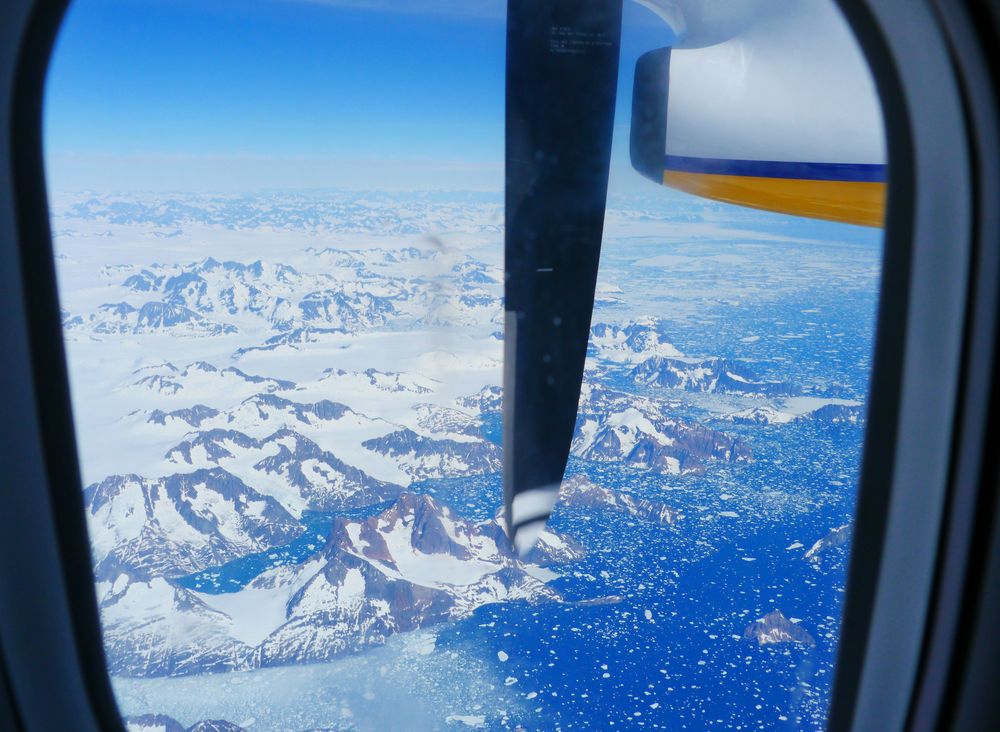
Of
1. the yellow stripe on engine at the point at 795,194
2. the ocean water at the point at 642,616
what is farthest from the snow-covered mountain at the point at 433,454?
the yellow stripe on engine at the point at 795,194

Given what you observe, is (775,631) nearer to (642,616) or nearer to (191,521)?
(642,616)

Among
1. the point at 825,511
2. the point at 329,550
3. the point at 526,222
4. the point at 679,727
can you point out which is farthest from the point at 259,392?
the point at 526,222

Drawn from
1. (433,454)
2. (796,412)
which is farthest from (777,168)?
(796,412)

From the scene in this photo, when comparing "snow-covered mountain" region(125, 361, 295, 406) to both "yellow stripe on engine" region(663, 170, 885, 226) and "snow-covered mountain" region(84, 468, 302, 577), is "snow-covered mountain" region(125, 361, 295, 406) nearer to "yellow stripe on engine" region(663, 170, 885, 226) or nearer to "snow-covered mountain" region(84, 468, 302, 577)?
"snow-covered mountain" region(84, 468, 302, 577)

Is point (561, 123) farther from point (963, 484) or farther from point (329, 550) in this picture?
point (329, 550)

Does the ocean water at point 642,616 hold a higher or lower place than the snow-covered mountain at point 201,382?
lower

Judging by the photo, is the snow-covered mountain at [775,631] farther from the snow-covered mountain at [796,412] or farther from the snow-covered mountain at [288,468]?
the snow-covered mountain at [288,468]

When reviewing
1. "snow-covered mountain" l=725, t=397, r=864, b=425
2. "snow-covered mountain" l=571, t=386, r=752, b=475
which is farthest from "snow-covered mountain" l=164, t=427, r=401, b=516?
"snow-covered mountain" l=725, t=397, r=864, b=425
